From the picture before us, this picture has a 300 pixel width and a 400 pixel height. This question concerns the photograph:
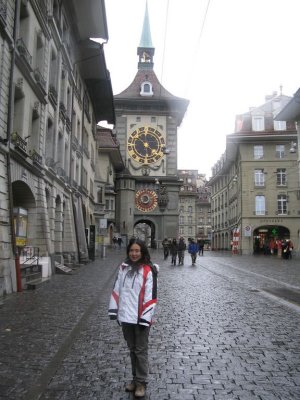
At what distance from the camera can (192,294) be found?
12.7m

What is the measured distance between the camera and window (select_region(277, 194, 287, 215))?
5303cm

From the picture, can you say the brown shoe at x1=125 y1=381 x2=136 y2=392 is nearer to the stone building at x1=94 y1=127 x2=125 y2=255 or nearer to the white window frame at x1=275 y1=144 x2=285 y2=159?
the stone building at x1=94 y1=127 x2=125 y2=255

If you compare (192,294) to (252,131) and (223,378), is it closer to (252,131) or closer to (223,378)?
(223,378)

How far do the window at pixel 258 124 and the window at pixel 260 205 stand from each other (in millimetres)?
8263

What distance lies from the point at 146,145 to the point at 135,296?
59.0 metres

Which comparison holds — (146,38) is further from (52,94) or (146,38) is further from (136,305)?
(136,305)

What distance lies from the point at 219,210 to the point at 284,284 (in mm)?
63150

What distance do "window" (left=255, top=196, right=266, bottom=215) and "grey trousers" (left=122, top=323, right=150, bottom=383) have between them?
5005 centimetres

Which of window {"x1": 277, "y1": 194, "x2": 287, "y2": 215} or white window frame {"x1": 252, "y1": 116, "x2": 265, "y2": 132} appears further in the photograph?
white window frame {"x1": 252, "y1": 116, "x2": 265, "y2": 132}

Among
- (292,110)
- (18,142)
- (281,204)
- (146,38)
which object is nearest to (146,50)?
(146,38)

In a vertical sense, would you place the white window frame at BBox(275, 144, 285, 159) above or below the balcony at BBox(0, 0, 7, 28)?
above

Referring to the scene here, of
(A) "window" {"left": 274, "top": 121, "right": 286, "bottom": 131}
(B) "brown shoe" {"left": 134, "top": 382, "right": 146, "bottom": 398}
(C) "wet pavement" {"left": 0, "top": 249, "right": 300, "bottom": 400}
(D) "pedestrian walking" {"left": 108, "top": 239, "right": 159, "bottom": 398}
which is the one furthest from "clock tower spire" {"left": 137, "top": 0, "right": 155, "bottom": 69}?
(B) "brown shoe" {"left": 134, "top": 382, "right": 146, "bottom": 398}

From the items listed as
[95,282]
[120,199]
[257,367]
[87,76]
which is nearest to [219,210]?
[120,199]

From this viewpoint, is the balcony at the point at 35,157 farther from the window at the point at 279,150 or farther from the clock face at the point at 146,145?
the clock face at the point at 146,145
